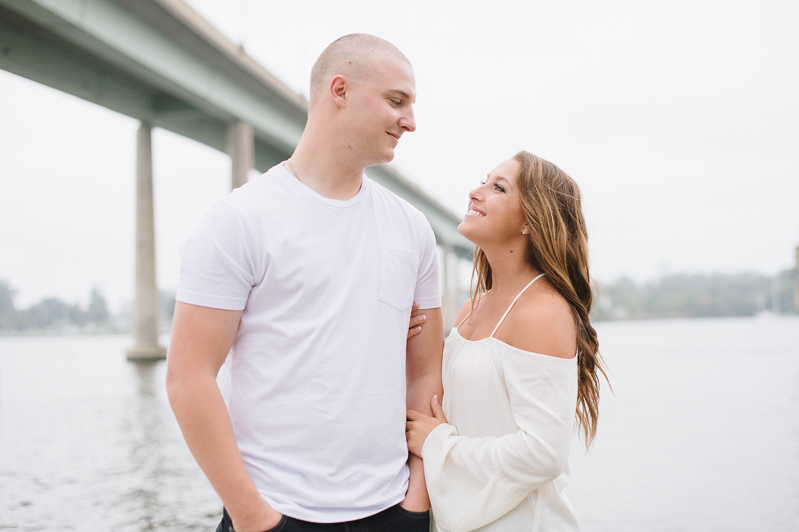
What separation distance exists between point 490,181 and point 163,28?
1648 cm

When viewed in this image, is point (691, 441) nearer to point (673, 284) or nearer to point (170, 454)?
point (170, 454)

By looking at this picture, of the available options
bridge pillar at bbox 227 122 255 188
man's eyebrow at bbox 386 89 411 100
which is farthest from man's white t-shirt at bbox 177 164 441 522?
bridge pillar at bbox 227 122 255 188

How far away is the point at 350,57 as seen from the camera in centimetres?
230

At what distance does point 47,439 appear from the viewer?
1073cm

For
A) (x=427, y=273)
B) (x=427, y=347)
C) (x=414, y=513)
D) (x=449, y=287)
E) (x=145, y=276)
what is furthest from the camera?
(x=449, y=287)

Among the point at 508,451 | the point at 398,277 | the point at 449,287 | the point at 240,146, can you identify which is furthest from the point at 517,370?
the point at 449,287

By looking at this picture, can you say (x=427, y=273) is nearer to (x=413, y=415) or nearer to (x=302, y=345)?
(x=413, y=415)

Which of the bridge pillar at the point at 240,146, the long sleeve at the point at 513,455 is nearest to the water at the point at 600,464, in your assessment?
the long sleeve at the point at 513,455

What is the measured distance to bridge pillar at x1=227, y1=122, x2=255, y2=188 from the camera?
23312 millimetres

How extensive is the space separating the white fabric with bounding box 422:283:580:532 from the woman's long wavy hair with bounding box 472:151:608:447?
34 centimetres

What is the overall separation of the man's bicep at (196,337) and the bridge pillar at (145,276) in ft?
89.2

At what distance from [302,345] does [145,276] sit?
27719mm

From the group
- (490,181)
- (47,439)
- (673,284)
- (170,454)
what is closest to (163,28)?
(47,439)

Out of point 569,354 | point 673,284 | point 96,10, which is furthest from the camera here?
point 673,284
